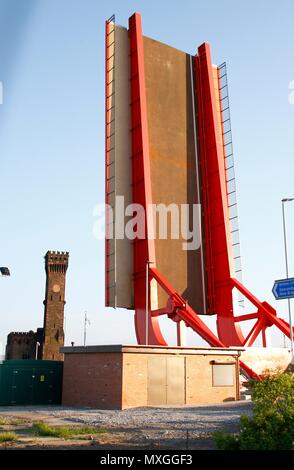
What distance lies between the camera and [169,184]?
38500 mm

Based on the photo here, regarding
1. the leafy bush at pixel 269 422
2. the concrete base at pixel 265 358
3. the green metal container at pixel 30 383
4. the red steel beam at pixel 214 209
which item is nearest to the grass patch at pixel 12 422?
the green metal container at pixel 30 383

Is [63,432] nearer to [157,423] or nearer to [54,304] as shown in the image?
[157,423]

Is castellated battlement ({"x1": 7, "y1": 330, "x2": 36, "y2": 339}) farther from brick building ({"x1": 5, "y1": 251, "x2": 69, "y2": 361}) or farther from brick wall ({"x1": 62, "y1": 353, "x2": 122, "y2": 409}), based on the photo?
brick wall ({"x1": 62, "y1": 353, "x2": 122, "y2": 409})

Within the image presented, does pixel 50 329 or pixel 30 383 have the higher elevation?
pixel 50 329

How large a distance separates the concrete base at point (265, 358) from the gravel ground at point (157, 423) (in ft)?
20.1

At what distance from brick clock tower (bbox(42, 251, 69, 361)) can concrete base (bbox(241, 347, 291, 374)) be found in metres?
38.5

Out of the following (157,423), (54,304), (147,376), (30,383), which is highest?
(54,304)

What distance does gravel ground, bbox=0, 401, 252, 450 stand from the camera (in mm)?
13453

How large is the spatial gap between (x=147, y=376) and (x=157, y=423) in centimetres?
795

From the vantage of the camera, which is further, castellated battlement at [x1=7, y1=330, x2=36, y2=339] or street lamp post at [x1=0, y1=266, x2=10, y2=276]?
castellated battlement at [x1=7, y1=330, x2=36, y2=339]

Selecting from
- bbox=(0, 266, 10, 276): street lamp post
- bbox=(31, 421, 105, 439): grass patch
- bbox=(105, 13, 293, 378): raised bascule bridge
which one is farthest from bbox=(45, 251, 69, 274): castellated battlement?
bbox=(31, 421, 105, 439): grass patch

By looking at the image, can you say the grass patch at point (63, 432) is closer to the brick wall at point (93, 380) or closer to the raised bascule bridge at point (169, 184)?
the brick wall at point (93, 380)

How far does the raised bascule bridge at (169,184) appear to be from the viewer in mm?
35344

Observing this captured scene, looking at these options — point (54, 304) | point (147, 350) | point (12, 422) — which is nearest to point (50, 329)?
point (54, 304)
